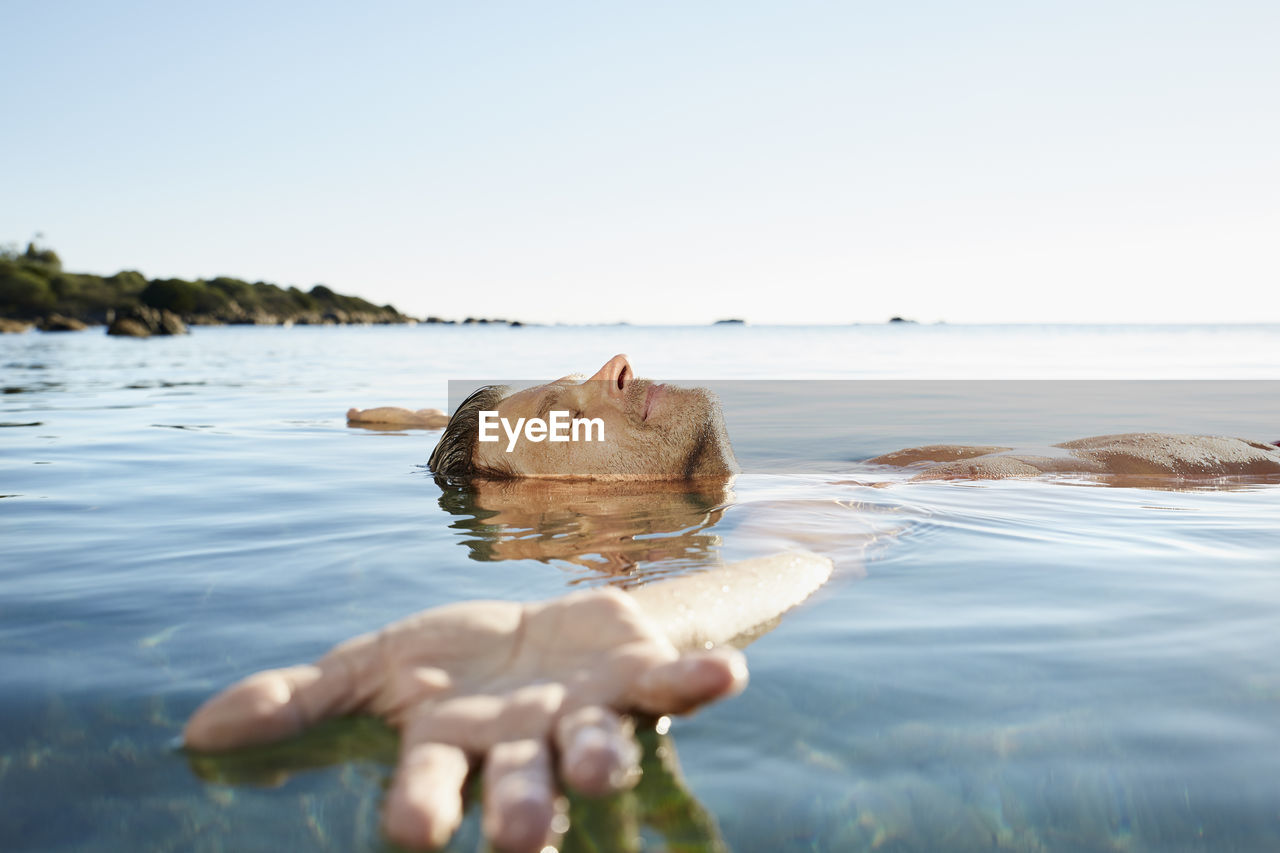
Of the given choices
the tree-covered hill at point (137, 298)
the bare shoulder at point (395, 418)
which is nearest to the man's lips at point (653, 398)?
the bare shoulder at point (395, 418)

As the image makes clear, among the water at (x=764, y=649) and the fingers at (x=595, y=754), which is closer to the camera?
the fingers at (x=595, y=754)

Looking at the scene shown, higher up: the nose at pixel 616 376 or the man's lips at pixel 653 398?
the nose at pixel 616 376

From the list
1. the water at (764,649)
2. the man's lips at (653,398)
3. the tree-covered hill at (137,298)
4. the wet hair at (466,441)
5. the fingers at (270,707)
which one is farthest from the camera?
the tree-covered hill at (137,298)

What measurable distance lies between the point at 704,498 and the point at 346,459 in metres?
3.32

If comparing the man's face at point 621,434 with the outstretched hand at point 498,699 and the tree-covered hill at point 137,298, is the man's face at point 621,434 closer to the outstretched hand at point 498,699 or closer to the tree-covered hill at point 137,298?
the outstretched hand at point 498,699

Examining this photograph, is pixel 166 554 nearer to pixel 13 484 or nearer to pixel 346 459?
pixel 13 484

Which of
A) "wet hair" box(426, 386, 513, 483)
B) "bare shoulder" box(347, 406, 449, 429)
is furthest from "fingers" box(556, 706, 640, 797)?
"bare shoulder" box(347, 406, 449, 429)

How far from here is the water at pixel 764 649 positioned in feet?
5.42

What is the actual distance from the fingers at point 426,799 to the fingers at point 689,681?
1.14 feet

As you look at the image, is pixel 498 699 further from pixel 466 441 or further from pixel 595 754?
pixel 466 441

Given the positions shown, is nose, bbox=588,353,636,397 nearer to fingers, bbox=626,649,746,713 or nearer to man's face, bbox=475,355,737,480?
man's face, bbox=475,355,737,480

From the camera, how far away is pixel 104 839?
5.31 ft

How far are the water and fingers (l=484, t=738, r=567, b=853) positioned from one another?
142 mm

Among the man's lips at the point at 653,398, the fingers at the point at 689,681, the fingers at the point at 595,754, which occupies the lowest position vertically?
the fingers at the point at 595,754
